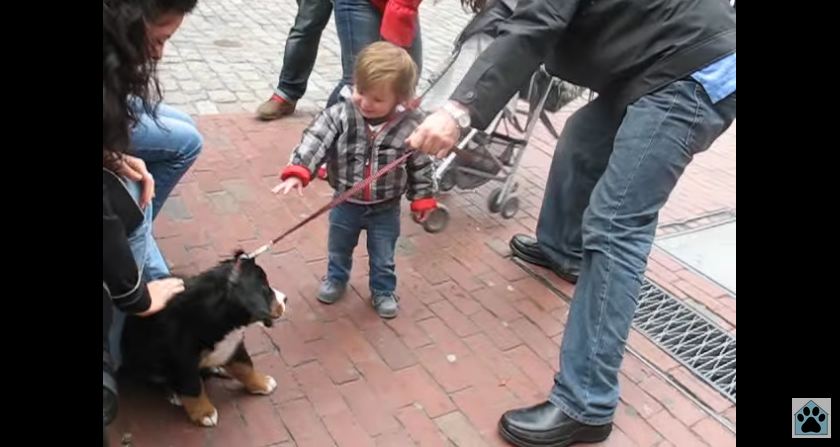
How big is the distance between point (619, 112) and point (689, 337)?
1.31m

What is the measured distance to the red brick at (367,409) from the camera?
2.87 m

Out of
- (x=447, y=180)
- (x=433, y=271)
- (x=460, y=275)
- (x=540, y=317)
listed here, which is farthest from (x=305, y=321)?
(x=447, y=180)

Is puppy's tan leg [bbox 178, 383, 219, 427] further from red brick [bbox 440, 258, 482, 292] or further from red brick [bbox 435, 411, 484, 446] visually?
red brick [bbox 440, 258, 482, 292]

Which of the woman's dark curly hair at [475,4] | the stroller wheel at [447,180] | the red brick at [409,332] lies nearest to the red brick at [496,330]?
the red brick at [409,332]

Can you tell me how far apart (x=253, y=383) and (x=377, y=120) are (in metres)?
1.15

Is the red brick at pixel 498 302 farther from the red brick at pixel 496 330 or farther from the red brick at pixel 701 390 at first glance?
the red brick at pixel 701 390

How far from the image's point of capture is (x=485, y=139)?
4.34 metres

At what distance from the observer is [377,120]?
311cm

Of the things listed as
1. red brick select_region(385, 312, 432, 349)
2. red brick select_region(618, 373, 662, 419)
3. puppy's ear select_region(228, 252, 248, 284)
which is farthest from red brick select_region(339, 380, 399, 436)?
red brick select_region(618, 373, 662, 419)

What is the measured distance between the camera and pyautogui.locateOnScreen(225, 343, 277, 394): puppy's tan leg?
2816 mm

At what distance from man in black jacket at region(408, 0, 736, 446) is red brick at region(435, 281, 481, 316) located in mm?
813

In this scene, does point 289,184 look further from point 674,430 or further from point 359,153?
point 674,430

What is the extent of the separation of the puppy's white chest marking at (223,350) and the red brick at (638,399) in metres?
1.62
